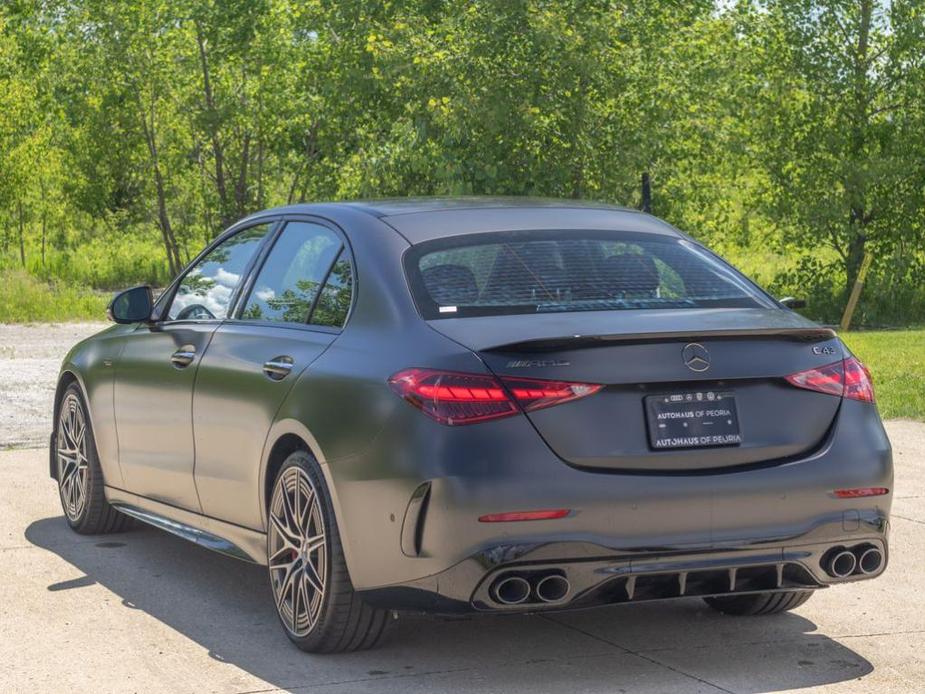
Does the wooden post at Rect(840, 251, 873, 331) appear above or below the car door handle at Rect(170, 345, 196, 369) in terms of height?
below

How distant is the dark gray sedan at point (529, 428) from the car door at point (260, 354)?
0.02 meters

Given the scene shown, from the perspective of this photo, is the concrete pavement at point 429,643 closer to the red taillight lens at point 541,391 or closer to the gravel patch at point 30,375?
the red taillight lens at point 541,391

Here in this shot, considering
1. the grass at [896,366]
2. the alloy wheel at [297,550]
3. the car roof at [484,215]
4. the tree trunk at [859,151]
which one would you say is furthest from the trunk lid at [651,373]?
the tree trunk at [859,151]

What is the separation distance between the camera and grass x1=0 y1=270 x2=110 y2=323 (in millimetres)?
29672

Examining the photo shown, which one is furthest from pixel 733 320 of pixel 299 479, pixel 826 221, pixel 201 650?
pixel 826 221

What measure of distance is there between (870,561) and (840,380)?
62 centimetres

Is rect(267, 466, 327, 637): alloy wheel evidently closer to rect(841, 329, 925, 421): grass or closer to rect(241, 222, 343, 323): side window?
rect(241, 222, 343, 323): side window

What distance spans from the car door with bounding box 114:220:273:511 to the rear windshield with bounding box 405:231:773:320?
135cm

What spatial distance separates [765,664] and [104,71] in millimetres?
33596

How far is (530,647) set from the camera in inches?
236

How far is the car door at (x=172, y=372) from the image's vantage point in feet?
22.9

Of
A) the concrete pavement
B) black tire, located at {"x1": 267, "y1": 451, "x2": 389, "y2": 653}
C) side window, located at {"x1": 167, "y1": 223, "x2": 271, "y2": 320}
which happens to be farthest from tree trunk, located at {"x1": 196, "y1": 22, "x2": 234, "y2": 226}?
black tire, located at {"x1": 267, "y1": 451, "x2": 389, "y2": 653}

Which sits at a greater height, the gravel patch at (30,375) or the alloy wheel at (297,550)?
the alloy wheel at (297,550)

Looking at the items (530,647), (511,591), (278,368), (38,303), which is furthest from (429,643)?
(38,303)
